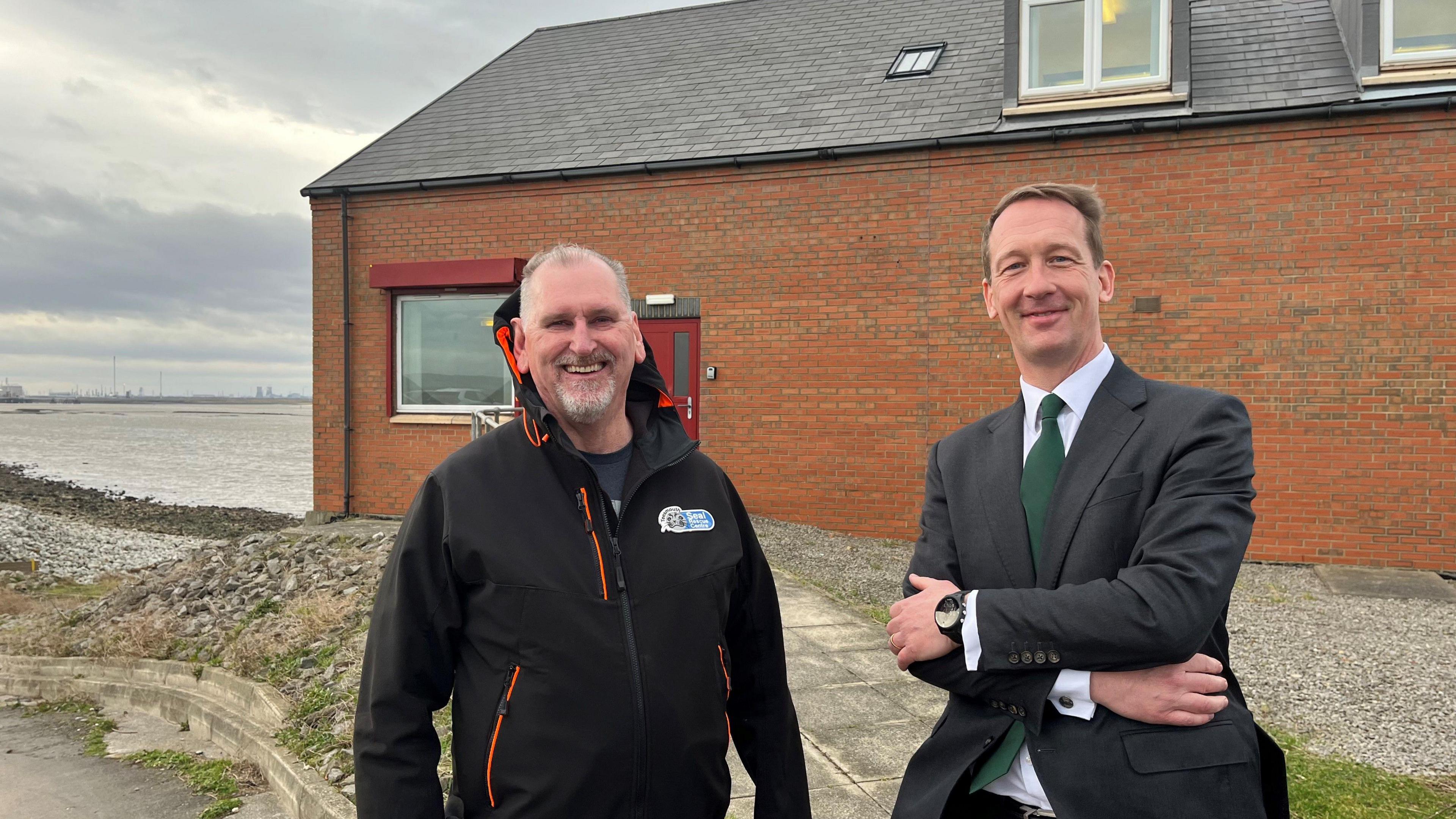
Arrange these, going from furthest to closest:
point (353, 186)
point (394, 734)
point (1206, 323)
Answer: point (353, 186) < point (1206, 323) < point (394, 734)

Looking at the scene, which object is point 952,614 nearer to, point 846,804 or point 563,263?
point 563,263

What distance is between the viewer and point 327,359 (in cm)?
1242

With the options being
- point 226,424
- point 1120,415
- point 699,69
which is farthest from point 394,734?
point 226,424

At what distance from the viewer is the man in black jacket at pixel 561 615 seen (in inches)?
77.8

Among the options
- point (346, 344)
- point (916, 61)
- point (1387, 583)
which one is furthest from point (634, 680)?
point (346, 344)

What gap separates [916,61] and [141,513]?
21.4 meters

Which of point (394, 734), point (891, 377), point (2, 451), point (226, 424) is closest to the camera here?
point (394, 734)

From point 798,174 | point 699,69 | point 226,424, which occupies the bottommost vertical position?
point 226,424

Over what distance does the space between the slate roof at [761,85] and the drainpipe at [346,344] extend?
0.49 metres

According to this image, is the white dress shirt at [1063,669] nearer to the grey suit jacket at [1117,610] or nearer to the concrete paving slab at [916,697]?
the grey suit jacket at [1117,610]

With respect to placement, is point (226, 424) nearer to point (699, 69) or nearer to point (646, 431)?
point (699, 69)

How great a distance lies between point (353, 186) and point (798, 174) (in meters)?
6.08

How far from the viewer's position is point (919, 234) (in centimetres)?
994

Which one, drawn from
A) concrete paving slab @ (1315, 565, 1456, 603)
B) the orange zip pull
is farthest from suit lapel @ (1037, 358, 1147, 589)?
concrete paving slab @ (1315, 565, 1456, 603)
